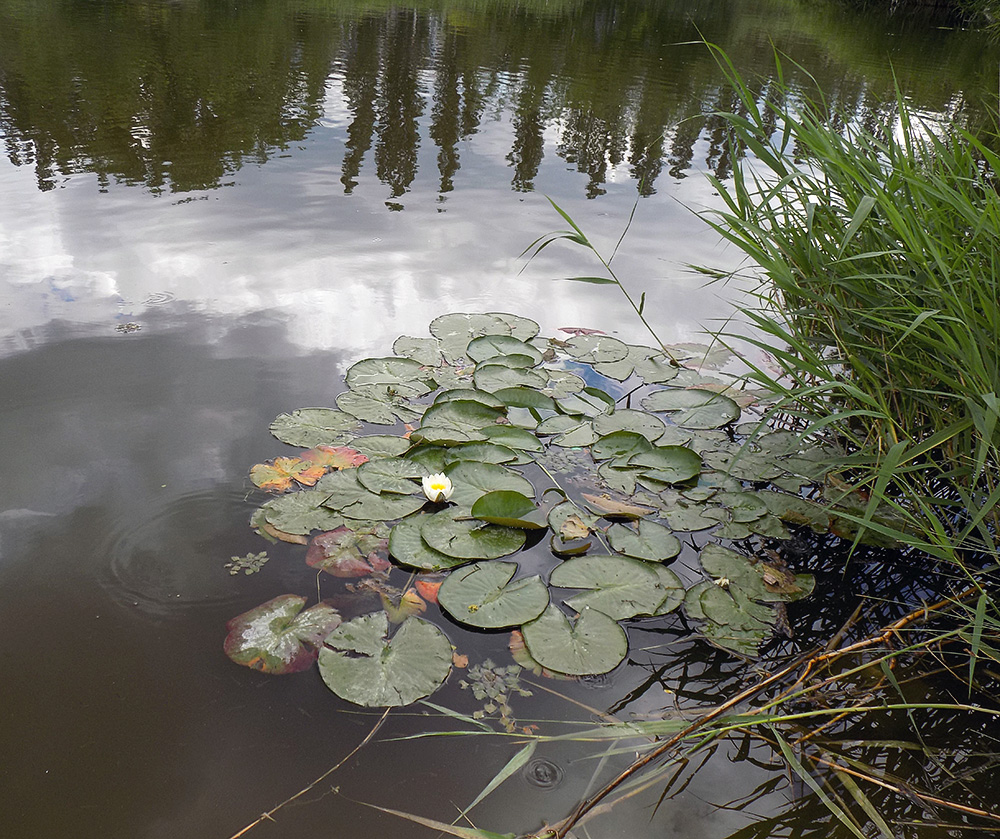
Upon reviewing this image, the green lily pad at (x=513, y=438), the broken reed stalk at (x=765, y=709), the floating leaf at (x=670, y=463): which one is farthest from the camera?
the green lily pad at (x=513, y=438)

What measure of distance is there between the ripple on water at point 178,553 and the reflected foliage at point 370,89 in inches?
64.0

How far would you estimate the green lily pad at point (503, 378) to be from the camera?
2314mm

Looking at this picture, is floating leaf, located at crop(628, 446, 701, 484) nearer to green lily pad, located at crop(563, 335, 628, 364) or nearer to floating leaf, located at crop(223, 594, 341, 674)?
green lily pad, located at crop(563, 335, 628, 364)

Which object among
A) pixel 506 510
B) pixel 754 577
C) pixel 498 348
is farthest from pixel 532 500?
pixel 498 348

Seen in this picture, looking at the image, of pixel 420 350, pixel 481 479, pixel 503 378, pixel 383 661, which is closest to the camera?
pixel 383 661

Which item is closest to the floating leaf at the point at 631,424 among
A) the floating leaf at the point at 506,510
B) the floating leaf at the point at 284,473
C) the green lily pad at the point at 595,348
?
the green lily pad at the point at 595,348

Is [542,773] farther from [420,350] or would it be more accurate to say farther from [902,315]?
[420,350]

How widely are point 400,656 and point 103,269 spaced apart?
2.24 meters

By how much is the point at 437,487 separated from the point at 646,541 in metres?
0.52

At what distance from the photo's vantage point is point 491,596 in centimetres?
159

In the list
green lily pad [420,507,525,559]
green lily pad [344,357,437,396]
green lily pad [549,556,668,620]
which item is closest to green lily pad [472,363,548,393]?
green lily pad [344,357,437,396]

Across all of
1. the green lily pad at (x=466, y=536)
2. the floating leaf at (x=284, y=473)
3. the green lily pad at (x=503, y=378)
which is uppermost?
the green lily pad at (x=503, y=378)

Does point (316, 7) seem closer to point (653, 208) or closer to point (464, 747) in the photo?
point (653, 208)

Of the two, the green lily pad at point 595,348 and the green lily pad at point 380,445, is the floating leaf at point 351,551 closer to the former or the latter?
the green lily pad at point 380,445
